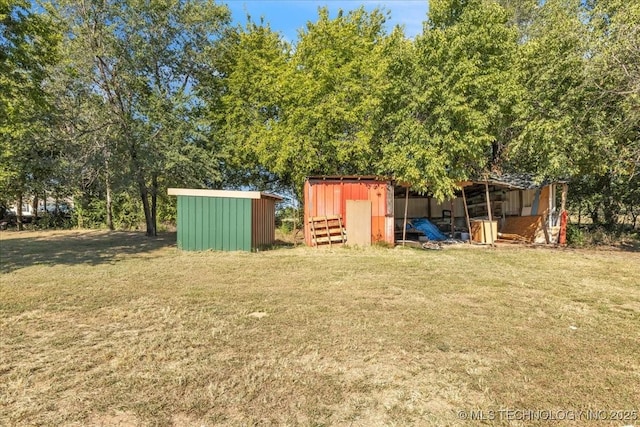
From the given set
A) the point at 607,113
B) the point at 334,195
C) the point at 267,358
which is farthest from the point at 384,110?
the point at 267,358

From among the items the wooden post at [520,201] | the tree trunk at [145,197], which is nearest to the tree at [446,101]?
the wooden post at [520,201]

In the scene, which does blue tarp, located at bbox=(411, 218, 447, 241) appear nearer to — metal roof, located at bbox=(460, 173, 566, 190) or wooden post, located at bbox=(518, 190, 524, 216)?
metal roof, located at bbox=(460, 173, 566, 190)

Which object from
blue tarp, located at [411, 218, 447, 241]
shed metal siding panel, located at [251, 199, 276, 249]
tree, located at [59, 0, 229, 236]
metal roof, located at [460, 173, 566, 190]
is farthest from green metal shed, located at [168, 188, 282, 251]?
metal roof, located at [460, 173, 566, 190]

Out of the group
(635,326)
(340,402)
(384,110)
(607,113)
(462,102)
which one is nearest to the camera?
(340,402)

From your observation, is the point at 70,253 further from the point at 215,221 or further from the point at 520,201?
the point at 520,201

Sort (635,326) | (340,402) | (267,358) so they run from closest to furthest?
1. (340,402)
2. (267,358)
3. (635,326)

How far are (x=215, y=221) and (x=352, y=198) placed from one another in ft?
14.7

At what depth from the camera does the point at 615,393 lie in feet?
9.37

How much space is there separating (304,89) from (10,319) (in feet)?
44.5

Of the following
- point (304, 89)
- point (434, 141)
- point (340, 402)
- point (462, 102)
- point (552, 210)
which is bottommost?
point (340, 402)

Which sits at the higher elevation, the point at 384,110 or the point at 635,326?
the point at 384,110

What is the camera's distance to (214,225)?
37.6ft

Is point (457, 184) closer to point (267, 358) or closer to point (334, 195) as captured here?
point (334, 195)

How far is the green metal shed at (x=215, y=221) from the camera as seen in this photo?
11.4 metres
